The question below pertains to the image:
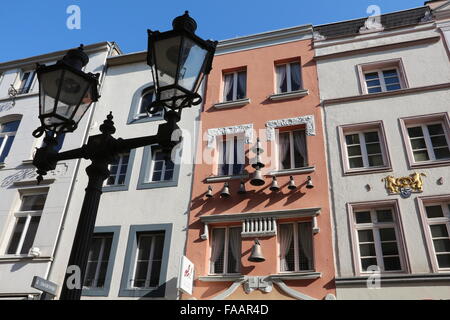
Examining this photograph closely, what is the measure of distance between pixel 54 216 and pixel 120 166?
2650mm

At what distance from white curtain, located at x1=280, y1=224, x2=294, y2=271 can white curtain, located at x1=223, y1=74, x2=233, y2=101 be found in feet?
18.3

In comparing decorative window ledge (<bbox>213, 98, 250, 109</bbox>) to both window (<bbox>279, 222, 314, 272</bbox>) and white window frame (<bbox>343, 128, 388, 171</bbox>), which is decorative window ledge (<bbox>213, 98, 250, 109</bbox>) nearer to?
white window frame (<bbox>343, 128, 388, 171</bbox>)

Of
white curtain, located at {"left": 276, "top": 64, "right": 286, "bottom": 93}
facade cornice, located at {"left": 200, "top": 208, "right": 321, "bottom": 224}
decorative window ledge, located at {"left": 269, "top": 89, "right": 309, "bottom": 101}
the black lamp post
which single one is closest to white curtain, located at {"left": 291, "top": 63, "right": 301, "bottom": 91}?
white curtain, located at {"left": 276, "top": 64, "right": 286, "bottom": 93}

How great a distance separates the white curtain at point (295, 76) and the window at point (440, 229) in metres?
5.94

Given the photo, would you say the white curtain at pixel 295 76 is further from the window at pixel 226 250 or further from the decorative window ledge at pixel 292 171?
the window at pixel 226 250

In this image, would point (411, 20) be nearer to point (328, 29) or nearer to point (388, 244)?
point (328, 29)

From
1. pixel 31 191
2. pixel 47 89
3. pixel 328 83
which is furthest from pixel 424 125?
pixel 31 191

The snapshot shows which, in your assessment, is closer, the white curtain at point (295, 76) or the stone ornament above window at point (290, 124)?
the stone ornament above window at point (290, 124)

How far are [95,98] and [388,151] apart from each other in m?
8.93

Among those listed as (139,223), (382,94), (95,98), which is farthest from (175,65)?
(382,94)

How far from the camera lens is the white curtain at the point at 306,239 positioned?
34.2 ft

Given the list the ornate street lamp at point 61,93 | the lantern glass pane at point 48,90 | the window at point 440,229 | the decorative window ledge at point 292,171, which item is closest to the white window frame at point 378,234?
the window at point 440,229

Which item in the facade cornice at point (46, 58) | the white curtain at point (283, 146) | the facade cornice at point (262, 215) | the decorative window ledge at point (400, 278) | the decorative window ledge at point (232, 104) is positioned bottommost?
the decorative window ledge at point (400, 278)

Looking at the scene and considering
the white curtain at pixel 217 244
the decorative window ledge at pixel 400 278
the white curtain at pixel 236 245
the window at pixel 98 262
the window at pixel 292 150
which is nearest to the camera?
the decorative window ledge at pixel 400 278
